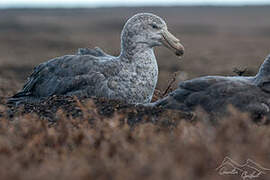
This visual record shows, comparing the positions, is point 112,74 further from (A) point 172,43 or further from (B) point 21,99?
(B) point 21,99

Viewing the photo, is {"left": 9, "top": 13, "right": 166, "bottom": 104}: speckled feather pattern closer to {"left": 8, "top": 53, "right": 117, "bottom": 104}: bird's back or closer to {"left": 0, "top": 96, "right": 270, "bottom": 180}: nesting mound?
{"left": 8, "top": 53, "right": 117, "bottom": 104}: bird's back

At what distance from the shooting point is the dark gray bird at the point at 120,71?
5.44 meters

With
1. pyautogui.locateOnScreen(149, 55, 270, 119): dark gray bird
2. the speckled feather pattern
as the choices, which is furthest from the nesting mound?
the speckled feather pattern

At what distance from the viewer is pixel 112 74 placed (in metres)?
5.48

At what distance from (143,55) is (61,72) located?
0.86 metres

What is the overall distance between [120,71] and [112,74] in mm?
95

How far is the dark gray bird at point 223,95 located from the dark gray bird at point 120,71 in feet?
2.19

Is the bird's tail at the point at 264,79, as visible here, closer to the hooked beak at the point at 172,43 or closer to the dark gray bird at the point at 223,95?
the dark gray bird at the point at 223,95

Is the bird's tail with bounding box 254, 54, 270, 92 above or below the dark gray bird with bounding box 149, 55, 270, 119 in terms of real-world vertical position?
above

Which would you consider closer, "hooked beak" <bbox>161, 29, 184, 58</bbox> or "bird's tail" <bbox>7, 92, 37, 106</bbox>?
"hooked beak" <bbox>161, 29, 184, 58</bbox>

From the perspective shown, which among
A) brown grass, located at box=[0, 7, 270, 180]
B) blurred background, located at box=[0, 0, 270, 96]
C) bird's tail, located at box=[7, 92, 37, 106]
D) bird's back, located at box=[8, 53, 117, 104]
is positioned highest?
brown grass, located at box=[0, 7, 270, 180]

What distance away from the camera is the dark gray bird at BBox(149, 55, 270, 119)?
4.50 metres

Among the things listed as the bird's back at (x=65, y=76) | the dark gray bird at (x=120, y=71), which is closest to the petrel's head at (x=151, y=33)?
the dark gray bird at (x=120, y=71)

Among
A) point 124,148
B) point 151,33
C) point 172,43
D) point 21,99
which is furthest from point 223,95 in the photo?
point 21,99
